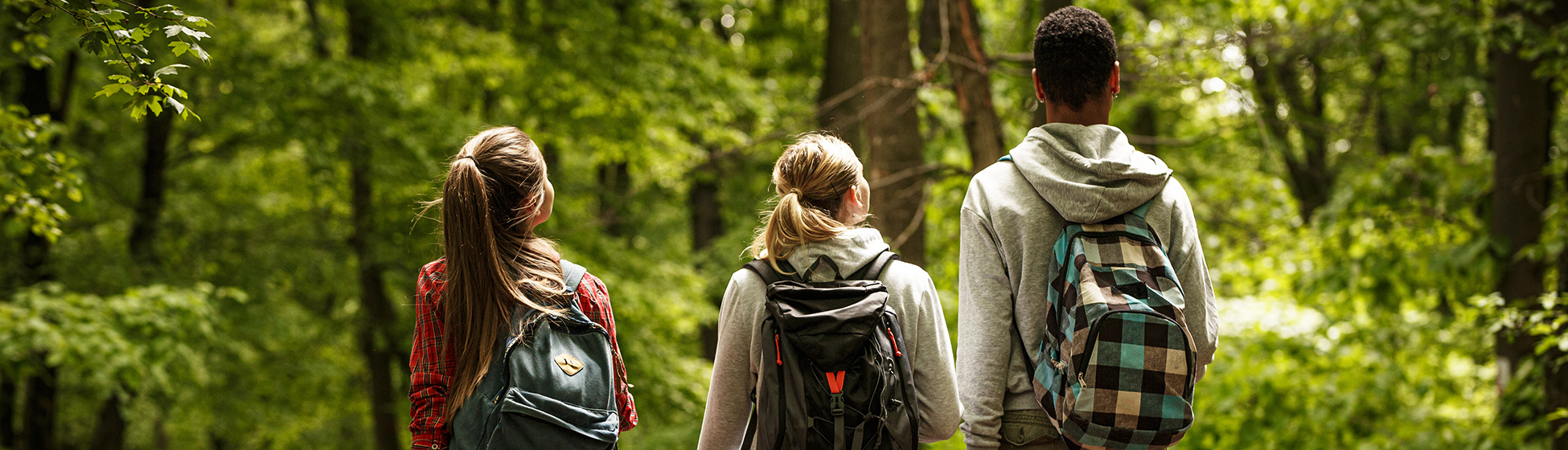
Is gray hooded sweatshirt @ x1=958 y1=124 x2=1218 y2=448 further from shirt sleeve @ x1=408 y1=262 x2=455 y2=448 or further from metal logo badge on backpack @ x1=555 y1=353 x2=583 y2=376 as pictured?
shirt sleeve @ x1=408 y1=262 x2=455 y2=448

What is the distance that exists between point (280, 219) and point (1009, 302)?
1170 cm

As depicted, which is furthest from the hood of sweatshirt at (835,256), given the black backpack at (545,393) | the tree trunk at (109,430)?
the tree trunk at (109,430)

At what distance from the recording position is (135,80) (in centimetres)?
242

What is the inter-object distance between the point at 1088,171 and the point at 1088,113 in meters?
0.17

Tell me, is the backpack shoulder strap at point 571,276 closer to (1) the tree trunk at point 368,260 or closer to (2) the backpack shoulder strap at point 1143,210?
(2) the backpack shoulder strap at point 1143,210

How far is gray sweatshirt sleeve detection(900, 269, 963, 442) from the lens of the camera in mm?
2145

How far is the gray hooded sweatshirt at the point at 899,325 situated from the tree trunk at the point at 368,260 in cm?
798

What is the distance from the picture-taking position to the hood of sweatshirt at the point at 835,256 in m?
2.14

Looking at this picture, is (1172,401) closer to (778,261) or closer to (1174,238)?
(1174,238)

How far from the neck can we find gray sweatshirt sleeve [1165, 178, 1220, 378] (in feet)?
0.72

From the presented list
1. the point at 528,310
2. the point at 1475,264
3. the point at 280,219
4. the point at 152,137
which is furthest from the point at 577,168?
the point at 528,310

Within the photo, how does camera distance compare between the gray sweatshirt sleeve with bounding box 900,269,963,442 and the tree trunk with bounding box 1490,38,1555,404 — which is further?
the tree trunk with bounding box 1490,38,1555,404

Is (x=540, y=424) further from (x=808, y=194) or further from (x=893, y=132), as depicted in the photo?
(x=893, y=132)

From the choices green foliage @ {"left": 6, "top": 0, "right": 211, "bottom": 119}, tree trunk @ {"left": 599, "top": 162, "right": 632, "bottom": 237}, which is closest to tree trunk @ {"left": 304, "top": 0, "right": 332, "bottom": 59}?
tree trunk @ {"left": 599, "top": 162, "right": 632, "bottom": 237}
